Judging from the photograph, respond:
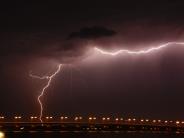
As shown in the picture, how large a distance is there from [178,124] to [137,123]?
11.3 m

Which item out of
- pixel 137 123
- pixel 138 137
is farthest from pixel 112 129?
pixel 138 137

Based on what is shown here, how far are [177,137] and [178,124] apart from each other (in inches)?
571

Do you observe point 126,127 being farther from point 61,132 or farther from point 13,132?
point 13,132

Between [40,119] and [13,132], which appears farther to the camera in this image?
[13,132]

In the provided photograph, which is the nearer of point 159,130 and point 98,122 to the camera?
point 98,122

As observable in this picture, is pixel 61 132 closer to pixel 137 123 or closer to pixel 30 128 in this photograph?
pixel 30 128

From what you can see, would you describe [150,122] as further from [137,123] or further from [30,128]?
[30,128]

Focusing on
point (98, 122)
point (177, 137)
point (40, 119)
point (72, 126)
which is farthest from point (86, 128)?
point (177, 137)

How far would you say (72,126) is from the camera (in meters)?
121

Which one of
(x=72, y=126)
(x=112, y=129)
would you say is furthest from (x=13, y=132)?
(x=112, y=129)

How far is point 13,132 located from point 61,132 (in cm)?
1172

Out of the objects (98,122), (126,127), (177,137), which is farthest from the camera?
(126,127)

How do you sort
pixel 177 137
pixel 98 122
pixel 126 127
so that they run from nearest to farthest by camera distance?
pixel 177 137 < pixel 98 122 < pixel 126 127

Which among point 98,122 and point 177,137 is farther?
point 98,122
